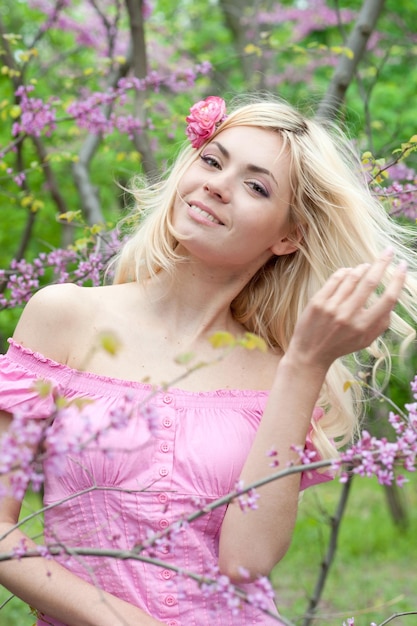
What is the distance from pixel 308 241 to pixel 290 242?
0.05 metres

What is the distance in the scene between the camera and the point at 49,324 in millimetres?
2238

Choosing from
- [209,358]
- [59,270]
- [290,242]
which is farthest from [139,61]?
[209,358]

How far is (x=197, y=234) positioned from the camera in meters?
2.31

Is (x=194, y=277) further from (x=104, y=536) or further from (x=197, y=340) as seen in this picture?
(x=104, y=536)

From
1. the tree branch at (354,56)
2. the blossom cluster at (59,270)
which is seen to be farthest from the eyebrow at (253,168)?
the tree branch at (354,56)

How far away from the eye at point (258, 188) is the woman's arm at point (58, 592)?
99 centimetres

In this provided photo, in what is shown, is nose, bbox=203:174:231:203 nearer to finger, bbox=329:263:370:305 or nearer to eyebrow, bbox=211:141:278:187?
eyebrow, bbox=211:141:278:187

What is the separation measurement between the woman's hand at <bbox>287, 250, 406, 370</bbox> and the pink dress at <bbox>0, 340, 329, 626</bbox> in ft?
1.63

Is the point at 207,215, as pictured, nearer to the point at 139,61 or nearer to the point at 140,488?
the point at 140,488

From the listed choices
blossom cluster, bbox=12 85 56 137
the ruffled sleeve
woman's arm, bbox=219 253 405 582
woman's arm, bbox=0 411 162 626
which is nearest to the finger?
woman's arm, bbox=219 253 405 582

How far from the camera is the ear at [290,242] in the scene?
2617 mm

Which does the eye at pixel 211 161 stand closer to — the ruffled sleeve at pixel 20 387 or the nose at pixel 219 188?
the nose at pixel 219 188

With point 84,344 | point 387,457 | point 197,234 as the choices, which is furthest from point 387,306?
point 84,344

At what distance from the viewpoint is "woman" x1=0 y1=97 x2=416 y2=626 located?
2000 mm
